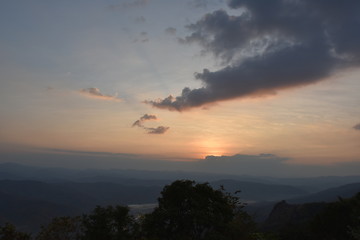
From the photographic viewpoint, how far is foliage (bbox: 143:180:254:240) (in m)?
45.2

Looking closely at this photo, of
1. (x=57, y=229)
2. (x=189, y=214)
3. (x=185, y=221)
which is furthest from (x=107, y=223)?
(x=189, y=214)

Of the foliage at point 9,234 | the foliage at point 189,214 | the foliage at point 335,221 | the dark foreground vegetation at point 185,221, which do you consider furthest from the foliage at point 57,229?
the foliage at point 335,221

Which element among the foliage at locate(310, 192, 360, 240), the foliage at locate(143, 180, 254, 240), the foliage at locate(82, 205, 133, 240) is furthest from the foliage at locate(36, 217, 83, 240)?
the foliage at locate(310, 192, 360, 240)

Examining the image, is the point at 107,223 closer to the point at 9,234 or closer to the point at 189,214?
the point at 189,214

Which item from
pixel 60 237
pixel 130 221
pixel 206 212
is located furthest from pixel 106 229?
pixel 206 212

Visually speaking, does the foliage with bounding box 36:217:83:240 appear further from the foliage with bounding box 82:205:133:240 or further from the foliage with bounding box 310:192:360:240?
the foliage with bounding box 310:192:360:240

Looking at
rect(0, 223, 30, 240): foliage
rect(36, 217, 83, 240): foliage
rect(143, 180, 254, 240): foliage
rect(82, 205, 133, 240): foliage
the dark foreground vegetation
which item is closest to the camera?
rect(0, 223, 30, 240): foliage

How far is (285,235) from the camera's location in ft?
191

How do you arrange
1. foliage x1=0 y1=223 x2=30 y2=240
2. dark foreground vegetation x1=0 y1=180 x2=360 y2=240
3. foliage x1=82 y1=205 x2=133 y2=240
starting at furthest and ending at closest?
foliage x1=82 y1=205 x2=133 y2=240 < dark foreground vegetation x1=0 y1=180 x2=360 y2=240 < foliage x1=0 y1=223 x2=30 y2=240

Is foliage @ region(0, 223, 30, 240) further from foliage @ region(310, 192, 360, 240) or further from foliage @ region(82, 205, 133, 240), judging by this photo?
foliage @ region(310, 192, 360, 240)

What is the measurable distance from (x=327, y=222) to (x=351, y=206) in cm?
511

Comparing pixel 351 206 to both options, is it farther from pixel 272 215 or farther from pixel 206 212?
pixel 272 215

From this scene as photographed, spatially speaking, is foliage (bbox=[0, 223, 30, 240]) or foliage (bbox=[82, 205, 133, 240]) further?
foliage (bbox=[82, 205, 133, 240])

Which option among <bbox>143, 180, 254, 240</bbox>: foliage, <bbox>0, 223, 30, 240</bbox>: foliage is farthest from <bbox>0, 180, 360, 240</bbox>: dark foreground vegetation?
<bbox>0, 223, 30, 240</bbox>: foliage
